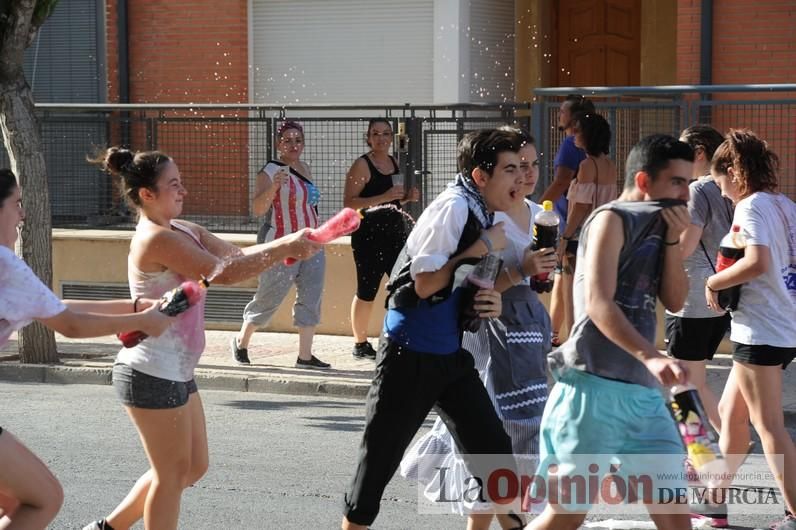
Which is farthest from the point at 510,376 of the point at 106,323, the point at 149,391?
the point at 106,323

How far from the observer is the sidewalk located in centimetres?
1073

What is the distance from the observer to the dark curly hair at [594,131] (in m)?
10.9

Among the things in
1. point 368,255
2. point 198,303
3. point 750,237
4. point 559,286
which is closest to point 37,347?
point 368,255

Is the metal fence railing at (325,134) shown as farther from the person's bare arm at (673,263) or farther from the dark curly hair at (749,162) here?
the person's bare arm at (673,263)

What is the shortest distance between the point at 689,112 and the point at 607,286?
701 centimetres

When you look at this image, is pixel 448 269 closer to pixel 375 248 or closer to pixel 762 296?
pixel 762 296

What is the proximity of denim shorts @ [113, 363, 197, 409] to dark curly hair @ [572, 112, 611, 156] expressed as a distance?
5.96m

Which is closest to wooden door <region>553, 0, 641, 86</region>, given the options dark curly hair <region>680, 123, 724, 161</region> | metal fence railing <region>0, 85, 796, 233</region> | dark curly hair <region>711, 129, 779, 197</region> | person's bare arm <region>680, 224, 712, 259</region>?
metal fence railing <region>0, 85, 796, 233</region>

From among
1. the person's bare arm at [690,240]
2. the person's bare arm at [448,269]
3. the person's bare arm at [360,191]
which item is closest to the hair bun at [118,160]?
the person's bare arm at [448,269]

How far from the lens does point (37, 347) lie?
1160 cm

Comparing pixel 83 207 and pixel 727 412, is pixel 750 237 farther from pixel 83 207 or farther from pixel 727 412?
pixel 83 207

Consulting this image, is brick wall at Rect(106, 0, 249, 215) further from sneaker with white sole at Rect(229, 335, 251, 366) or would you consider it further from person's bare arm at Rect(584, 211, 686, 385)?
person's bare arm at Rect(584, 211, 686, 385)

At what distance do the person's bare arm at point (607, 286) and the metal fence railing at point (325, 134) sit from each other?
21.9ft

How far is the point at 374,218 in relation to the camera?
449 inches
